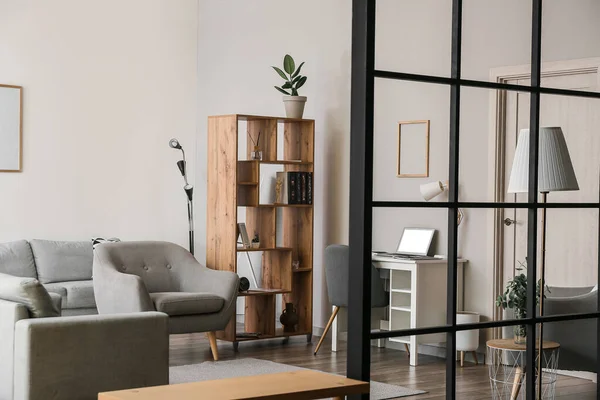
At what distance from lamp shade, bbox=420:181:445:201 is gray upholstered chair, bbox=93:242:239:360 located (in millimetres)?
1490

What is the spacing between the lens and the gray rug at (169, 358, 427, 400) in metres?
5.30

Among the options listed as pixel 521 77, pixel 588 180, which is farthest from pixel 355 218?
pixel 521 77

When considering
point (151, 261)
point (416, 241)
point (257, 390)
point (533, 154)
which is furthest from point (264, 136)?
point (257, 390)

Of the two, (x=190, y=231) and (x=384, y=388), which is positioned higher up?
(x=190, y=231)

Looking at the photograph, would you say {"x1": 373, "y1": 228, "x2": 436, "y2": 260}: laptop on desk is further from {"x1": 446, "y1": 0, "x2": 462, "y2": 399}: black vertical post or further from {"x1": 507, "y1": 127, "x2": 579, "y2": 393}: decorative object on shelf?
{"x1": 446, "y1": 0, "x2": 462, "y2": 399}: black vertical post

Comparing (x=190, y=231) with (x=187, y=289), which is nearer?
(x=187, y=289)

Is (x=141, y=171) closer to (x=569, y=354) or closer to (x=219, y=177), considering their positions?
(x=219, y=177)

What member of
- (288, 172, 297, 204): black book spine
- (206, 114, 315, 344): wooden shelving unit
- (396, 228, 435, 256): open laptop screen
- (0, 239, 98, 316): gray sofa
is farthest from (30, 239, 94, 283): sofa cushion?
(396, 228, 435, 256): open laptop screen

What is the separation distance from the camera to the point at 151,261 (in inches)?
258

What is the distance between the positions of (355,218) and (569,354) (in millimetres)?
2189

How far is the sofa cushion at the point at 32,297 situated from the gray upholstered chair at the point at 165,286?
1488mm

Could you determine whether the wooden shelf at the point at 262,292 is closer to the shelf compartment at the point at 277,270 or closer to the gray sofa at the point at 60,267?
the shelf compartment at the point at 277,270

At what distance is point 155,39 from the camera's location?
8398 millimetres

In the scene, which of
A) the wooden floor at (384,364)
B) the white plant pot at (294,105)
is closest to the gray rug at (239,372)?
the wooden floor at (384,364)
